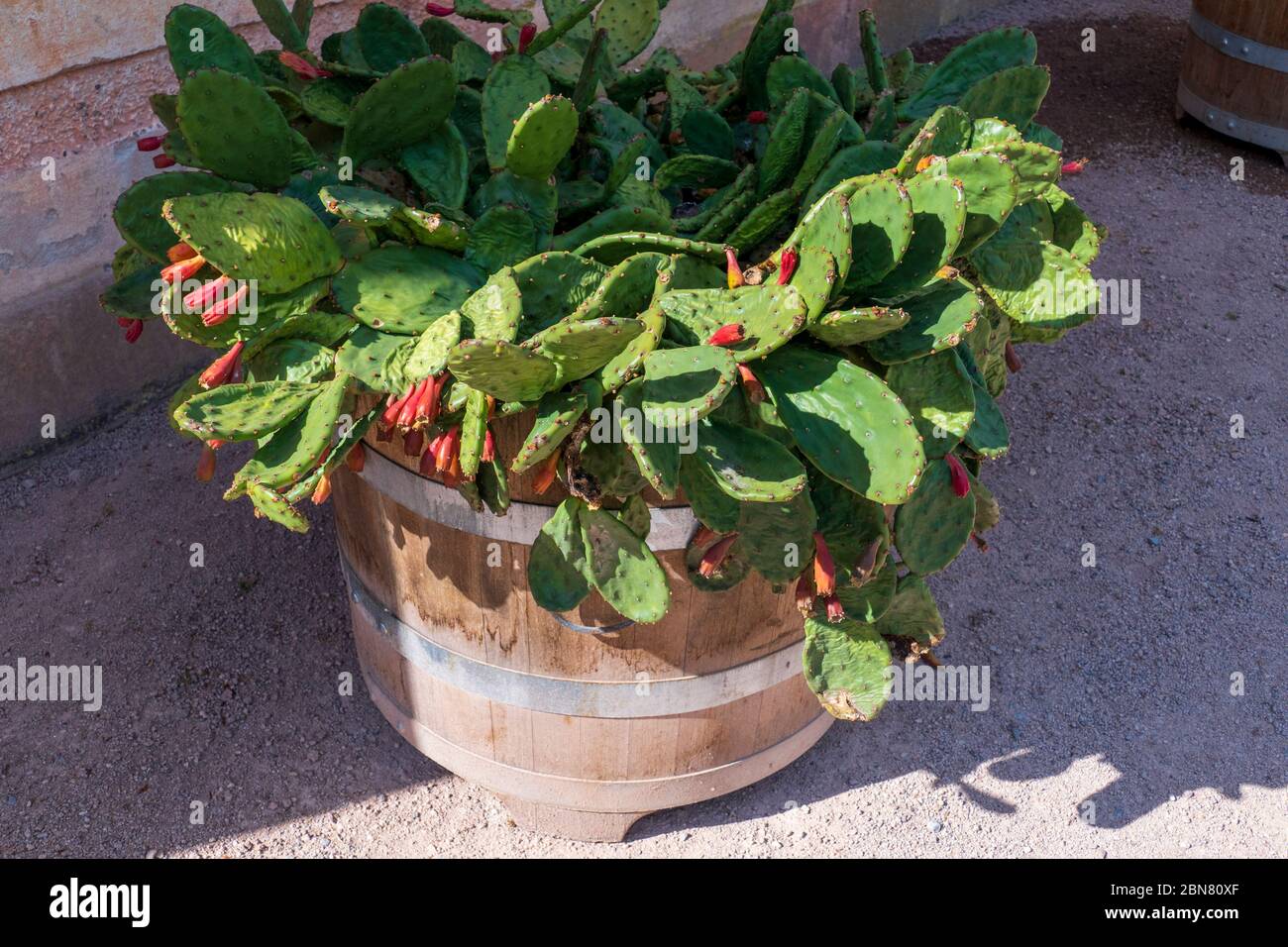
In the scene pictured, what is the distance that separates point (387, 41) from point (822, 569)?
121cm

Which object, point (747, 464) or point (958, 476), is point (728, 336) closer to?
point (747, 464)

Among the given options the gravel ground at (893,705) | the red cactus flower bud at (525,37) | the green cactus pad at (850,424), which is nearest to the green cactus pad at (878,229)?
the green cactus pad at (850,424)

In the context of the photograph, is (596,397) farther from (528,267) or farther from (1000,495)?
(1000,495)

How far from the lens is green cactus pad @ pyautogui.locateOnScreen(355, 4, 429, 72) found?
214 centimetres

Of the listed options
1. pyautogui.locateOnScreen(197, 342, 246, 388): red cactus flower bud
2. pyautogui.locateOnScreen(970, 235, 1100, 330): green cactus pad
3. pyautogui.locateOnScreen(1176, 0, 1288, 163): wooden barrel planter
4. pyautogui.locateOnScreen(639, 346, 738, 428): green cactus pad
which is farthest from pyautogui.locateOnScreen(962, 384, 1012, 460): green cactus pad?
pyautogui.locateOnScreen(1176, 0, 1288, 163): wooden barrel planter

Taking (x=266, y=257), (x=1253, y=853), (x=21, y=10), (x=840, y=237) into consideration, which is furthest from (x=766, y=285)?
(x=21, y=10)

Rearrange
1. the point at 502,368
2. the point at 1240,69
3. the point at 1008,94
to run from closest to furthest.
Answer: the point at 502,368 < the point at 1008,94 < the point at 1240,69

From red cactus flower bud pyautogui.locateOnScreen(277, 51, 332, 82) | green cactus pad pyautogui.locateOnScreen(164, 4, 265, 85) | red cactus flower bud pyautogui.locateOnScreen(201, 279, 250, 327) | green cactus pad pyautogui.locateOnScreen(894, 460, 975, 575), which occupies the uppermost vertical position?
green cactus pad pyautogui.locateOnScreen(164, 4, 265, 85)

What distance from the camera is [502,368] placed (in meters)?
1.50

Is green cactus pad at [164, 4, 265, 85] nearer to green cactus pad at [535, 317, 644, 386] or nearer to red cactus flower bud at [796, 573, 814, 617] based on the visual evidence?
green cactus pad at [535, 317, 644, 386]

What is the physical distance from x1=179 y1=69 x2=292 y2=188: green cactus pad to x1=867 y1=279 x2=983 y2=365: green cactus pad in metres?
0.93

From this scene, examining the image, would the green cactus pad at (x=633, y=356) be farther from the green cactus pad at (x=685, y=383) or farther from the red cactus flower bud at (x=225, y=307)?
the red cactus flower bud at (x=225, y=307)

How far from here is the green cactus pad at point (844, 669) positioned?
192 centimetres

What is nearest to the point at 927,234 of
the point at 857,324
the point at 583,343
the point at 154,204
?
the point at 857,324
